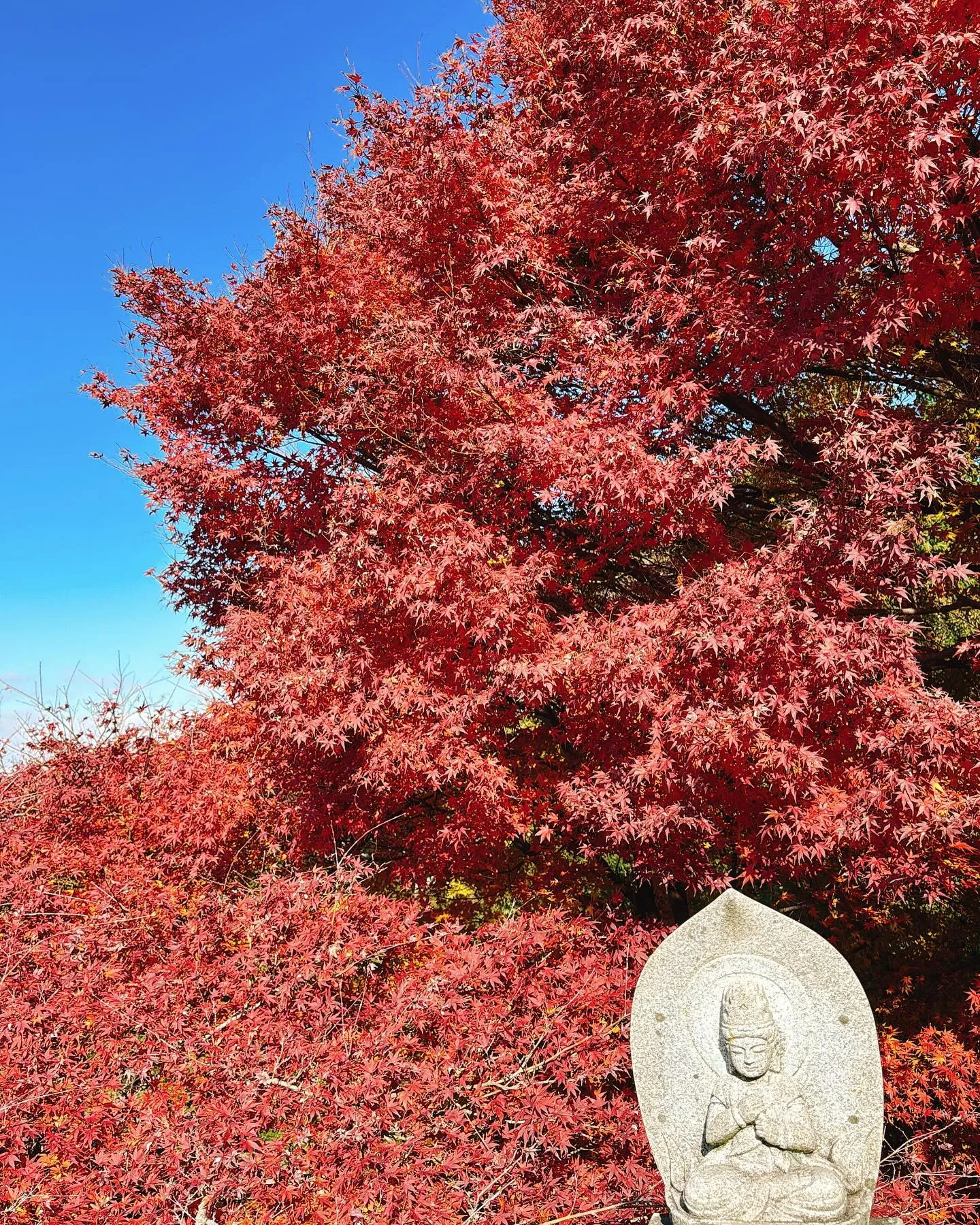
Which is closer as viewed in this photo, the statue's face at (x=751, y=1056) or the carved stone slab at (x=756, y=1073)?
the carved stone slab at (x=756, y=1073)

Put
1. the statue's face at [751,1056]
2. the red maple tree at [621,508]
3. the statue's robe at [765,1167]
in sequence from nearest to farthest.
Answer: the statue's robe at [765,1167]
the statue's face at [751,1056]
the red maple tree at [621,508]

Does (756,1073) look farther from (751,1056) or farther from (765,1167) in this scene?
(765,1167)

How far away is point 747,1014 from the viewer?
3152 mm

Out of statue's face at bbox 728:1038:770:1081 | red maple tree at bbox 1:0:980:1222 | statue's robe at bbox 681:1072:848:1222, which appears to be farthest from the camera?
red maple tree at bbox 1:0:980:1222

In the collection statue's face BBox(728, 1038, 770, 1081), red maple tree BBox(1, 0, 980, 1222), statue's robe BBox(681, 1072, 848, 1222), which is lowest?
statue's robe BBox(681, 1072, 848, 1222)

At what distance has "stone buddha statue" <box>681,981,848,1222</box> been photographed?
2949 mm

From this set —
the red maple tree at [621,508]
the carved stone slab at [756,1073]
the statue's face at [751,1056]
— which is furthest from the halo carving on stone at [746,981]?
the red maple tree at [621,508]

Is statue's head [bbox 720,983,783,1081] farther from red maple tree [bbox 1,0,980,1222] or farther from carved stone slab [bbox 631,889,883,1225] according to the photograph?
red maple tree [bbox 1,0,980,1222]

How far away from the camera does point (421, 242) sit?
19.2 ft

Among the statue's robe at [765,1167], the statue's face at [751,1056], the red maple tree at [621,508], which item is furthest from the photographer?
the red maple tree at [621,508]

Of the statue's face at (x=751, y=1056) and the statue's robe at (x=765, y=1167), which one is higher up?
the statue's face at (x=751, y=1056)

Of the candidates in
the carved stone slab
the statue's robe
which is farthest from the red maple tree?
the statue's robe

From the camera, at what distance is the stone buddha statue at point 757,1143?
2949 mm

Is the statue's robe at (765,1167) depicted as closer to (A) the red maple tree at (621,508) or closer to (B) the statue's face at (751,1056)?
(B) the statue's face at (751,1056)
